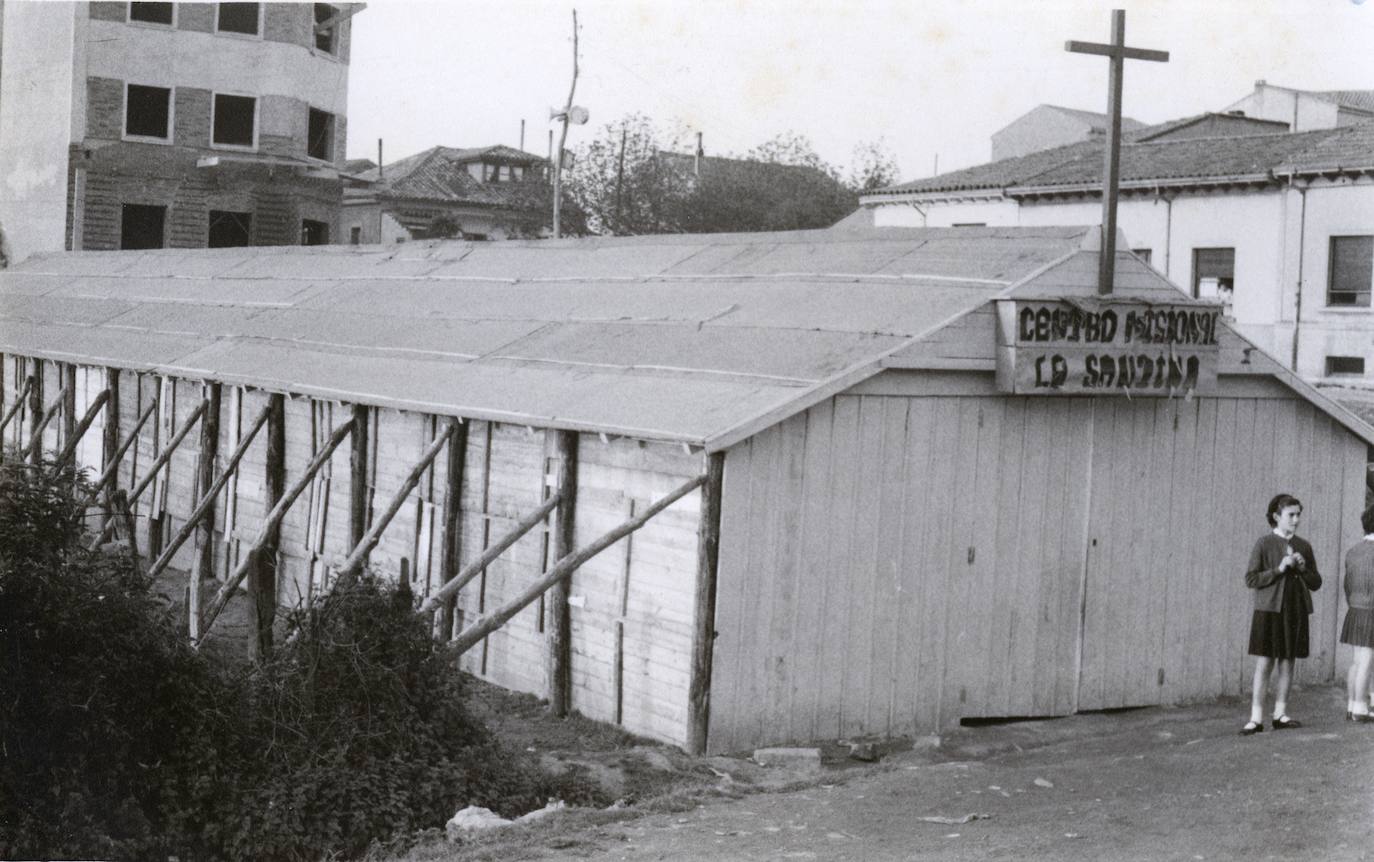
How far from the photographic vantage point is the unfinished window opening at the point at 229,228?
150ft

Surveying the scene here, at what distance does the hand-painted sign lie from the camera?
43.3 feet

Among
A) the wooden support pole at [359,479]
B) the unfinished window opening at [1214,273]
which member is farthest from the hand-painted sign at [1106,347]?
the unfinished window opening at [1214,273]

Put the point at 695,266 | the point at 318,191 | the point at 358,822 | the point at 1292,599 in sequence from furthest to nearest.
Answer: the point at 318,191, the point at 695,266, the point at 1292,599, the point at 358,822

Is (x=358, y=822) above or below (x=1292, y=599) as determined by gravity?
below

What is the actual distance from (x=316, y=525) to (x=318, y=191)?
3031 cm

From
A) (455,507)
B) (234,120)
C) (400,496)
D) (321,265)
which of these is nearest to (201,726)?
(400,496)

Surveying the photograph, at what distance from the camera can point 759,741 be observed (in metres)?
12.7

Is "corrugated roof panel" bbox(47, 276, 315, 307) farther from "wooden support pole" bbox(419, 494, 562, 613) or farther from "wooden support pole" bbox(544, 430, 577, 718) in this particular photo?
"wooden support pole" bbox(419, 494, 562, 613)

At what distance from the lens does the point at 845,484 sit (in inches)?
510

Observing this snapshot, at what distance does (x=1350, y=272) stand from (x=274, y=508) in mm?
25937

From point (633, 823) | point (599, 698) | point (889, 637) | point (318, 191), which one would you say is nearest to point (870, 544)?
point (889, 637)

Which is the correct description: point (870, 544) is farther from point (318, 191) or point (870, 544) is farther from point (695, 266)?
point (318, 191)

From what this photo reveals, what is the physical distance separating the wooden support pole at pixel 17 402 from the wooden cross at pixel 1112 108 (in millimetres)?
17219

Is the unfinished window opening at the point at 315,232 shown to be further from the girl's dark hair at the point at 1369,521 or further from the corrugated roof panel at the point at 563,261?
the girl's dark hair at the point at 1369,521
